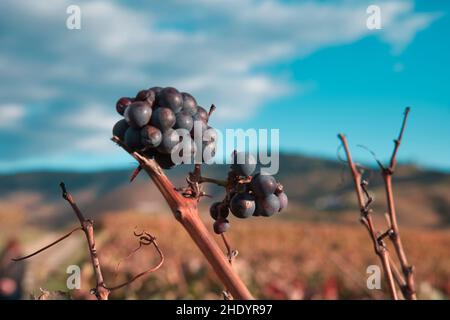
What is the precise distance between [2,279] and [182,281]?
1817 millimetres

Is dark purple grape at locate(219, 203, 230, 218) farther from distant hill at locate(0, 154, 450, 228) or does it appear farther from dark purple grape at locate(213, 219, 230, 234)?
distant hill at locate(0, 154, 450, 228)

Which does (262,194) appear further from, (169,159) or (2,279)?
(2,279)

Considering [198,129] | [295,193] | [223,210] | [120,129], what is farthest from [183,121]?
[295,193]

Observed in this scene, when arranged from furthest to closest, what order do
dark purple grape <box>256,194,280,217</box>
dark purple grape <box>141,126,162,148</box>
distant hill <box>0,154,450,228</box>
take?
1. distant hill <box>0,154,450,228</box>
2. dark purple grape <box>256,194,280,217</box>
3. dark purple grape <box>141,126,162,148</box>

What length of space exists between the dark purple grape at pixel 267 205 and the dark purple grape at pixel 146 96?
0.36 meters

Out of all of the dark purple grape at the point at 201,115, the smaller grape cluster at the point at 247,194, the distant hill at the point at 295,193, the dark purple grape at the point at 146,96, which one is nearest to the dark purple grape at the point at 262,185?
the smaller grape cluster at the point at 247,194

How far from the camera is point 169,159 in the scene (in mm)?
1320

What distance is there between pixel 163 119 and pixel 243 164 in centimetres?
22

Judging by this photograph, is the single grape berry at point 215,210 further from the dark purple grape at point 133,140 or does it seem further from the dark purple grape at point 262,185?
the dark purple grape at point 133,140

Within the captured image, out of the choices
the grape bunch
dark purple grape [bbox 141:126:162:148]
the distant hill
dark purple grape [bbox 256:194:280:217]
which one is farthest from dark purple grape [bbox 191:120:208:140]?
the distant hill

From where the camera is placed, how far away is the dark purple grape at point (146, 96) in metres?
1.33

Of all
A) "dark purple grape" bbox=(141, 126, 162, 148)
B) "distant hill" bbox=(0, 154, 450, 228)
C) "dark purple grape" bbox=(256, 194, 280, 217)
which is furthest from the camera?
"distant hill" bbox=(0, 154, 450, 228)

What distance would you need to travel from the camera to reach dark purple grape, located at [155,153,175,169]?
51.9 inches
